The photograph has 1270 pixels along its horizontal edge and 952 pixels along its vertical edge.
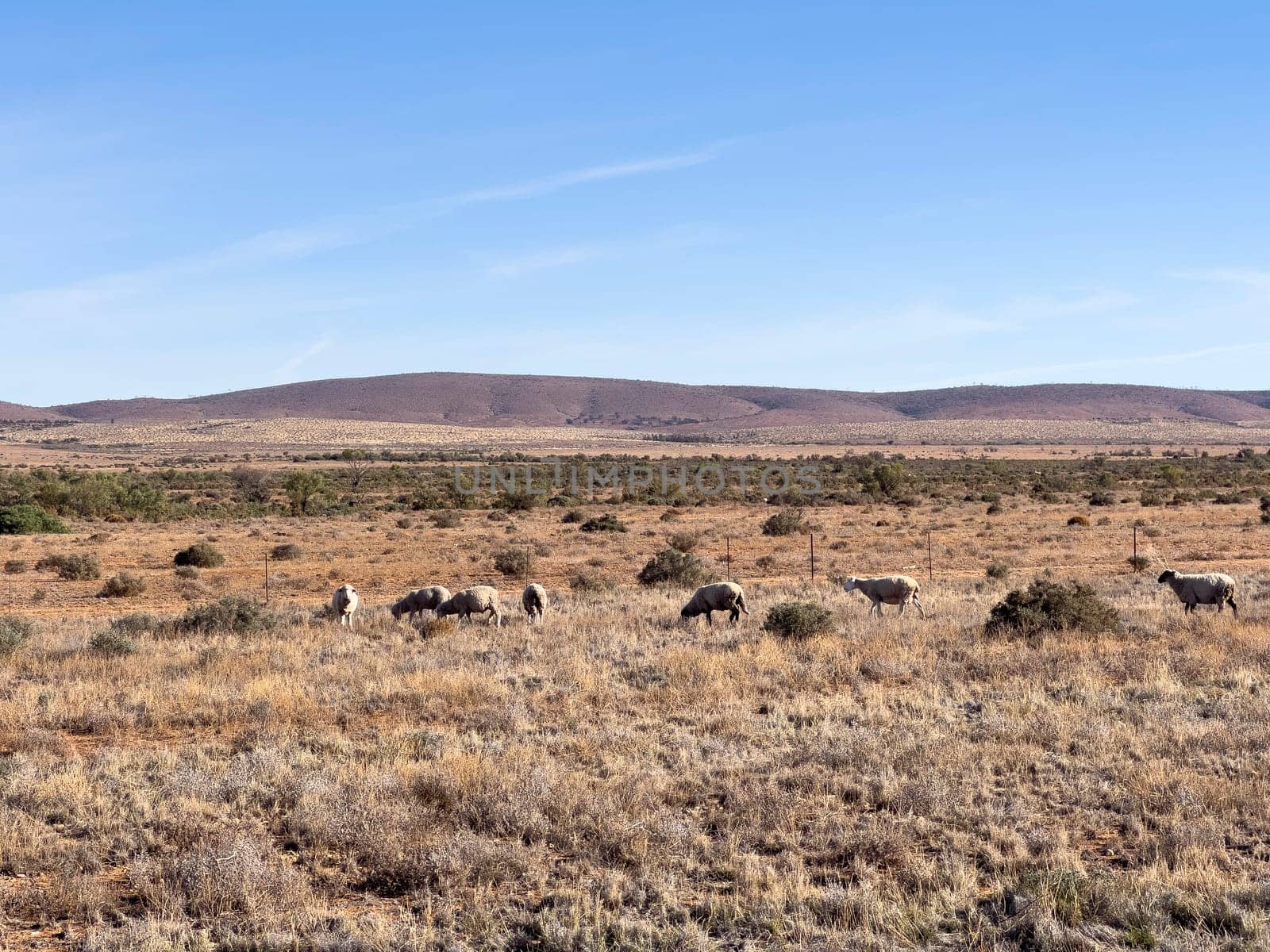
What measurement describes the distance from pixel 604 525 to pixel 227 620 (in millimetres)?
23476

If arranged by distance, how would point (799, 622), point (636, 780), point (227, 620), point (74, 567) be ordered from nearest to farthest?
point (636, 780) → point (799, 622) → point (227, 620) → point (74, 567)

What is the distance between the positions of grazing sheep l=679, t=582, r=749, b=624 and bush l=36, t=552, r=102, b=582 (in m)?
18.1

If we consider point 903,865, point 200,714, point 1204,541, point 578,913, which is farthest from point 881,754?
point 1204,541

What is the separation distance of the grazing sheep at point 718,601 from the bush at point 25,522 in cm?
3079

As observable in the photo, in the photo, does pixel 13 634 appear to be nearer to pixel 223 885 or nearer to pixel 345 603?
pixel 345 603

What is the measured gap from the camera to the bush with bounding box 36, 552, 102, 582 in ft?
92.4

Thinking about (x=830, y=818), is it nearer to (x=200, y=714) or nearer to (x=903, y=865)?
(x=903, y=865)

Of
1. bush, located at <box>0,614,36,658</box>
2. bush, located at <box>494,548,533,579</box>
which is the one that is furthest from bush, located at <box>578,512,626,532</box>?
bush, located at <box>0,614,36,658</box>

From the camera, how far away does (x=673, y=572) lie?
25.7 metres

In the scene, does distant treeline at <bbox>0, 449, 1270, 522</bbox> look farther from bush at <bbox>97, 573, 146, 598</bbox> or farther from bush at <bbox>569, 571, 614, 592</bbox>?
bush at <bbox>569, 571, 614, 592</bbox>

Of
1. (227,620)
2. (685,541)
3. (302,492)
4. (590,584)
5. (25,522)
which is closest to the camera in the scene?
(227,620)

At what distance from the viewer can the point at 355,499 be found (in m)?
60.0

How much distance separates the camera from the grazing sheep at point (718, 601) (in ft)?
61.9

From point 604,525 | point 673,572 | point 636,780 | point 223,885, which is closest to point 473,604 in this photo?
point 673,572
